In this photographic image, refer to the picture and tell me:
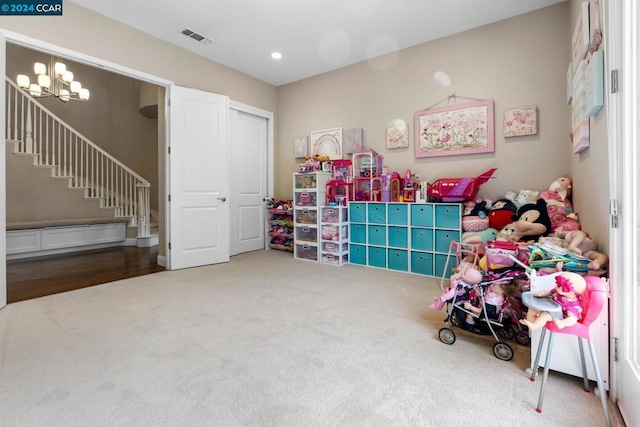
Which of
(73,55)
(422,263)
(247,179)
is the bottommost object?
(422,263)

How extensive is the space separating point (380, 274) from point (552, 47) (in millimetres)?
2938

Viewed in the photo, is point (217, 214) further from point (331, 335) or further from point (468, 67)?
point (468, 67)

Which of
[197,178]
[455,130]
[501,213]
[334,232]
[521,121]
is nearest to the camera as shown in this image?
[501,213]

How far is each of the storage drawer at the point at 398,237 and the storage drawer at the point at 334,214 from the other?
689mm

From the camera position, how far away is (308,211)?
4.52 m

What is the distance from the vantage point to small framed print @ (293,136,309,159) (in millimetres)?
5121

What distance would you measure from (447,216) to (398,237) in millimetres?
626

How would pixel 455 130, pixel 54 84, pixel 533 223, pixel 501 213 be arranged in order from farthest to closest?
pixel 54 84, pixel 455 130, pixel 501 213, pixel 533 223

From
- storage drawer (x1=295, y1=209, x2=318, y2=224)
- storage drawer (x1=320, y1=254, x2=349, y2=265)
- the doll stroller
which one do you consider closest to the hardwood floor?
storage drawer (x1=295, y1=209, x2=318, y2=224)

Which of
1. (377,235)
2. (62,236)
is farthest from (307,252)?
(62,236)

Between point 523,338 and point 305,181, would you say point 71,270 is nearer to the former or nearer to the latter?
point 305,181

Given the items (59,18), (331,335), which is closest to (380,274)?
(331,335)

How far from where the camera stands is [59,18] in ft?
9.95

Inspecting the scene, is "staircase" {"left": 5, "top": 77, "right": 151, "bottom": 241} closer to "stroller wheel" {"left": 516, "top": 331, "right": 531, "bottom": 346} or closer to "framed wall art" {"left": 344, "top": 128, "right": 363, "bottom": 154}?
"framed wall art" {"left": 344, "top": 128, "right": 363, "bottom": 154}
